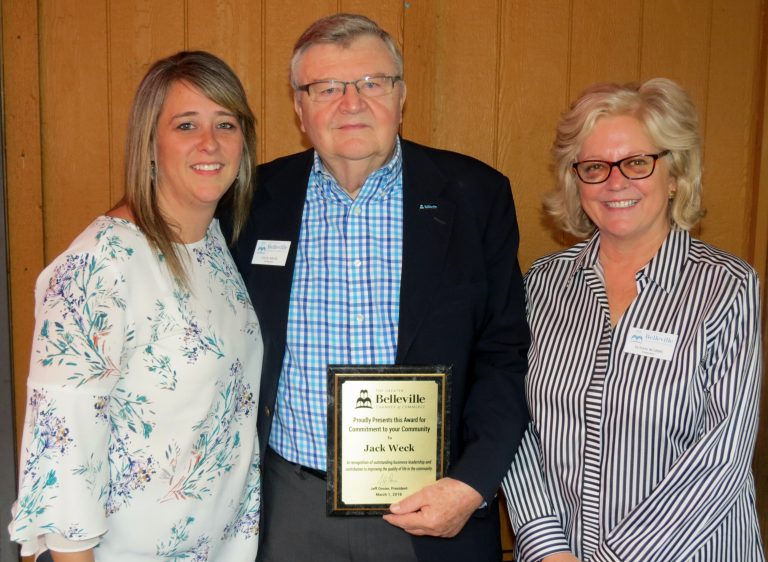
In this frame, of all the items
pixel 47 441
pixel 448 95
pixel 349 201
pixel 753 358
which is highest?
pixel 448 95

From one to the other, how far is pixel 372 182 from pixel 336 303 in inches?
13.5

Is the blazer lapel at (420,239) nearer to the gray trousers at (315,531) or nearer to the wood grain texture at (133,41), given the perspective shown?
the gray trousers at (315,531)

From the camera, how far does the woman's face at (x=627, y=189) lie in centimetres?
190

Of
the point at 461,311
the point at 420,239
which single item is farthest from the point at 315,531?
the point at 420,239

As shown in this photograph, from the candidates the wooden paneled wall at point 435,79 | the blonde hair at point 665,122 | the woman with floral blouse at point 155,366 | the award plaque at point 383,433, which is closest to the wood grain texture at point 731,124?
the wooden paneled wall at point 435,79

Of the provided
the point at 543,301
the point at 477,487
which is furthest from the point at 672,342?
the point at 477,487

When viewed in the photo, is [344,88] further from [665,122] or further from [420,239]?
[665,122]

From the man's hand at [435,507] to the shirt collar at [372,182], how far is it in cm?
77

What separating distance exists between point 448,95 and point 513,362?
47.3 inches

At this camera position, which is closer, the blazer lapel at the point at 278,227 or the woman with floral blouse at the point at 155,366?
the woman with floral blouse at the point at 155,366

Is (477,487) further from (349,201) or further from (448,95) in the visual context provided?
(448,95)

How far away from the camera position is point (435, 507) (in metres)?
1.81

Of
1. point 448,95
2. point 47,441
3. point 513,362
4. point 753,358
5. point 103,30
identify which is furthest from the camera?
point 448,95

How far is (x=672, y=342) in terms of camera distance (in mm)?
1784
